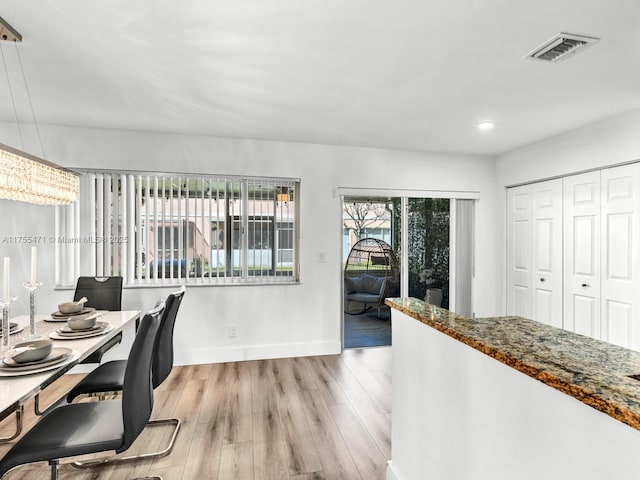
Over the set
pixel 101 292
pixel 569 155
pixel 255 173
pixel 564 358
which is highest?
pixel 569 155

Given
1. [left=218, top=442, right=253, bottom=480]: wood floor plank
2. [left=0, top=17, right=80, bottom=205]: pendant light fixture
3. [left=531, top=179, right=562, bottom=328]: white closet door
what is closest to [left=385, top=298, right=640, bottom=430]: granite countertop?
[left=218, top=442, right=253, bottom=480]: wood floor plank

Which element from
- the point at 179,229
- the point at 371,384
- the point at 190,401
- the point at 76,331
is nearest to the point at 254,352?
the point at 190,401

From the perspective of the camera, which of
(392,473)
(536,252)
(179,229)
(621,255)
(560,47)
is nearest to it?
(392,473)

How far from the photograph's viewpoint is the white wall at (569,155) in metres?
3.21

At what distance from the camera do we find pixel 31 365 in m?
1.69

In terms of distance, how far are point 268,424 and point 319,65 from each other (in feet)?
8.08

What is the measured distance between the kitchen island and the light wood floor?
1.56ft

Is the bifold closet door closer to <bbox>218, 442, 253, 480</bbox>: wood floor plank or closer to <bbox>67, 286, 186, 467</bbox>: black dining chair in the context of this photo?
<bbox>218, 442, 253, 480</bbox>: wood floor plank

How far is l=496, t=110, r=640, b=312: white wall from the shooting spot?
3.21 metres

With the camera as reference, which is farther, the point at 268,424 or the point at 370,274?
the point at 370,274

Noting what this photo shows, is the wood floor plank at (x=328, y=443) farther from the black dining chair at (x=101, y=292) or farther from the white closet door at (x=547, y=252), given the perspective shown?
the white closet door at (x=547, y=252)

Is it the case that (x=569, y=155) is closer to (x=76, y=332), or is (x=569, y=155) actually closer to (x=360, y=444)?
(x=360, y=444)

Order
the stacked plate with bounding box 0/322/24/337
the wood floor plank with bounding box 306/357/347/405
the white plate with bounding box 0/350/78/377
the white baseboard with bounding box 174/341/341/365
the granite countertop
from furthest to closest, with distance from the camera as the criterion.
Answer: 1. the white baseboard with bounding box 174/341/341/365
2. the wood floor plank with bounding box 306/357/347/405
3. the stacked plate with bounding box 0/322/24/337
4. the white plate with bounding box 0/350/78/377
5. the granite countertop

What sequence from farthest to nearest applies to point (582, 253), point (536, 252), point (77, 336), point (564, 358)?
point (536, 252)
point (582, 253)
point (77, 336)
point (564, 358)
